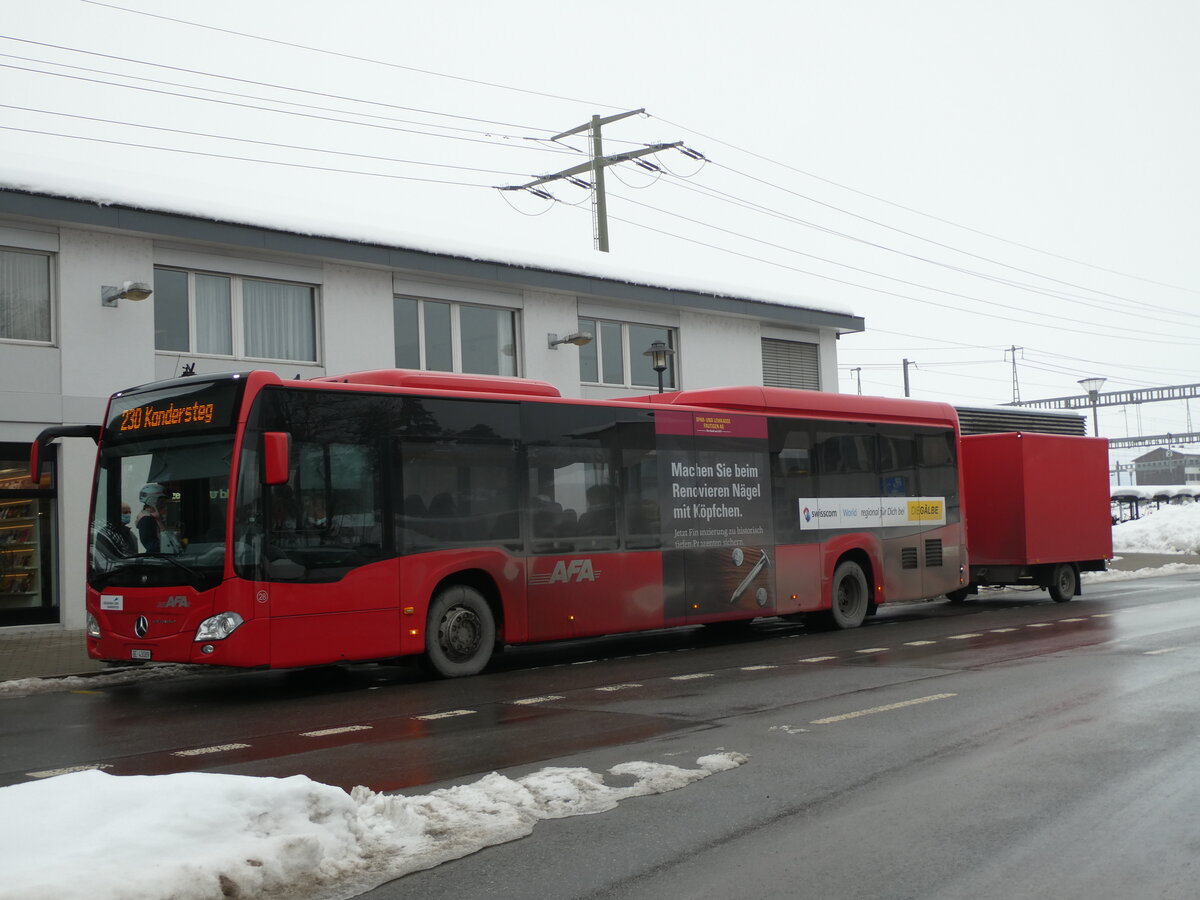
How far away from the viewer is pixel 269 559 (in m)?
11.3

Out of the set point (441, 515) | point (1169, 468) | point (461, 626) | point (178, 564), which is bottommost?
point (461, 626)

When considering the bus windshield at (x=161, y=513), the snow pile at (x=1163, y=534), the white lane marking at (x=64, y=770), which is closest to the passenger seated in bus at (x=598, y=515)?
the bus windshield at (x=161, y=513)

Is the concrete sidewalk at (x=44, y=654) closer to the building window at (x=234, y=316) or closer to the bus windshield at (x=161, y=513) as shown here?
the bus windshield at (x=161, y=513)

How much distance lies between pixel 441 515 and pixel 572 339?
1281 cm

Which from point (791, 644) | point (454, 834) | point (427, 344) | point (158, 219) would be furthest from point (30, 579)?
point (454, 834)

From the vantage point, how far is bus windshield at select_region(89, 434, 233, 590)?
448 inches

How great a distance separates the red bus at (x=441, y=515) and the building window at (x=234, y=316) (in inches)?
315

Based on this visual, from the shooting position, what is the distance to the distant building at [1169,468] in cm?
13350

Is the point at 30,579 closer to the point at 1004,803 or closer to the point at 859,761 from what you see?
the point at 859,761

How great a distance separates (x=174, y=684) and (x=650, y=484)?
604 cm

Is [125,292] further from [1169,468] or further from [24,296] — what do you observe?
[1169,468]

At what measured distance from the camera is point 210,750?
28.7ft

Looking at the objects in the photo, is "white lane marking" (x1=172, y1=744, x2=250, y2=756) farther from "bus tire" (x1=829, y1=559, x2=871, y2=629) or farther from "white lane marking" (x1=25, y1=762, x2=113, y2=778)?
"bus tire" (x1=829, y1=559, x2=871, y2=629)

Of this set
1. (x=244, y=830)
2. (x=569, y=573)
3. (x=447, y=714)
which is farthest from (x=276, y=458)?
(x=244, y=830)
